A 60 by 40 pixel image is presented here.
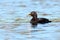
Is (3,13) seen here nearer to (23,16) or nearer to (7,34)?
(23,16)

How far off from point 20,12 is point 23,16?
1025 millimetres

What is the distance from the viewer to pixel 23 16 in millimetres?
18203

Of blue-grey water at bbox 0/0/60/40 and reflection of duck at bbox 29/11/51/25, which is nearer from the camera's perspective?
blue-grey water at bbox 0/0/60/40

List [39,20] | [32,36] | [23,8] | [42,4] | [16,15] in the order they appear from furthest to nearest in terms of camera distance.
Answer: [42,4], [23,8], [16,15], [39,20], [32,36]

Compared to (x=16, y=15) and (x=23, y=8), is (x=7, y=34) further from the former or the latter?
(x=23, y=8)

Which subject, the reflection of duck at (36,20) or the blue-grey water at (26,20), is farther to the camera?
the reflection of duck at (36,20)

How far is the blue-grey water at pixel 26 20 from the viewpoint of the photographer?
1511 centimetres

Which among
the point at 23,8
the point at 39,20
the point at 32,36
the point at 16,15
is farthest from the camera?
the point at 23,8

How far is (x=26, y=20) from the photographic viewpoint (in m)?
17.6

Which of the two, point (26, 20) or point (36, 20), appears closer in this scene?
point (36, 20)

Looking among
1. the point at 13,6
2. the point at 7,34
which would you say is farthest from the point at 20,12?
the point at 7,34

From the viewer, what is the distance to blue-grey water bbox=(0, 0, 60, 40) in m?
15.1

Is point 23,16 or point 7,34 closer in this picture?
point 7,34

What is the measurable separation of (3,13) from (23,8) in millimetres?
1587
